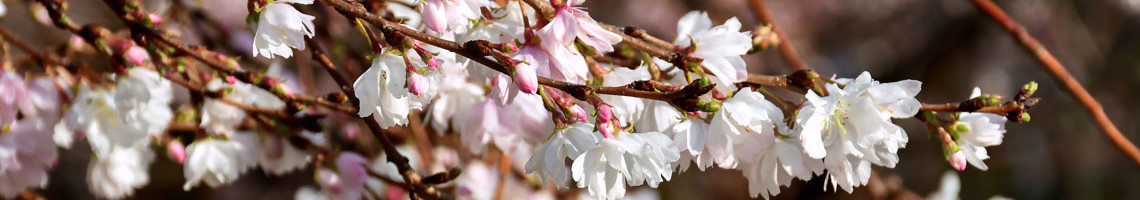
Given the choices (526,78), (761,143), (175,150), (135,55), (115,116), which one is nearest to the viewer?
(526,78)

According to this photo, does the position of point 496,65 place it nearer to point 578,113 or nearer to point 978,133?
point 578,113

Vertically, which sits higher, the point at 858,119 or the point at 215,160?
the point at 858,119

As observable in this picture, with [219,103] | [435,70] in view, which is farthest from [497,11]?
[219,103]

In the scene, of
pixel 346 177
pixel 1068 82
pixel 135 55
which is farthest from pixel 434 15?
pixel 1068 82

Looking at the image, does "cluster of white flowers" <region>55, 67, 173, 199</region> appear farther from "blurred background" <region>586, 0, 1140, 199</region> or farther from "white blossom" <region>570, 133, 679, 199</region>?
"blurred background" <region>586, 0, 1140, 199</region>

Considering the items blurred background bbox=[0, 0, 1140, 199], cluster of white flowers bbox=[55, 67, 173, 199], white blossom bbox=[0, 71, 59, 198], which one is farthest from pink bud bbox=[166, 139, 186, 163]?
blurred background bbox=[0, 0, 1140, 199]

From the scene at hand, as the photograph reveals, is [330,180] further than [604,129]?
Yes

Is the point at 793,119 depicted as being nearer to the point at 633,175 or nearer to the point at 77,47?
the point at 633,175
